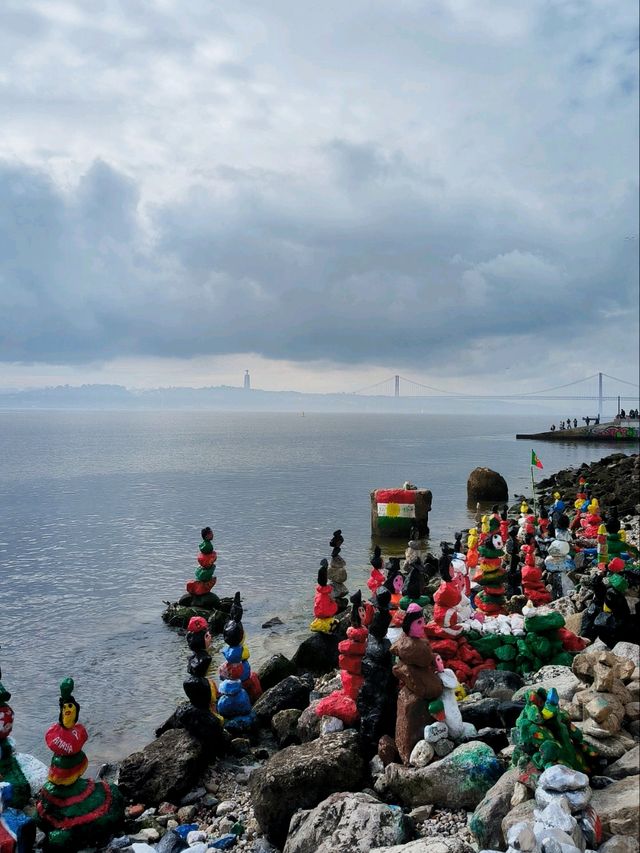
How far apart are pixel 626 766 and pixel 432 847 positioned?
1.66 meters

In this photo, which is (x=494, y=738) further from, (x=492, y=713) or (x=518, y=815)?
(x=518, y=815)

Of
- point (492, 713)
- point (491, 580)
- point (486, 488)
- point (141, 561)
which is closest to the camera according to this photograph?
point (492, 713)

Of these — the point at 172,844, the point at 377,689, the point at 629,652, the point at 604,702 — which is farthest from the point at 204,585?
the point at 604,702

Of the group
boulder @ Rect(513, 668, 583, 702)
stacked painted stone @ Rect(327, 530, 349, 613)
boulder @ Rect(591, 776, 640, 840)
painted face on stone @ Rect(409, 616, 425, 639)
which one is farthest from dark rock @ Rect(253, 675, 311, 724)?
stacked painted stone @ Rect(327, 530, 349, 613)

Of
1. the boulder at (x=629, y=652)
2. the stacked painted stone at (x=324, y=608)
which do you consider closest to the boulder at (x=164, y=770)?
the boulder at (x=629, y=652)

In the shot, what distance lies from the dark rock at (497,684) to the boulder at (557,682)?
0.46 feet

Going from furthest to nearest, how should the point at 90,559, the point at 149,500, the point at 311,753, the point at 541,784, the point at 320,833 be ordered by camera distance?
the point at 149,500, the point at 90,559, the point at 311,753, the point at 320,833, the point at 541,784

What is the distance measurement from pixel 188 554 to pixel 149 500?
1866 centimetres

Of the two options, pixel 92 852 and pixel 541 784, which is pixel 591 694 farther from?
pixel 92 852

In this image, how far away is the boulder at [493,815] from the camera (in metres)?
5.29

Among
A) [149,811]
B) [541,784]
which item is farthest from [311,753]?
[541,784]

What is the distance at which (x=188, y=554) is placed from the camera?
25547 mm

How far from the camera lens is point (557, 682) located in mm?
7539

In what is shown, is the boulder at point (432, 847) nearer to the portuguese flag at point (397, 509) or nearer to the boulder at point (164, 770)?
the boulder at point (164, 770)
